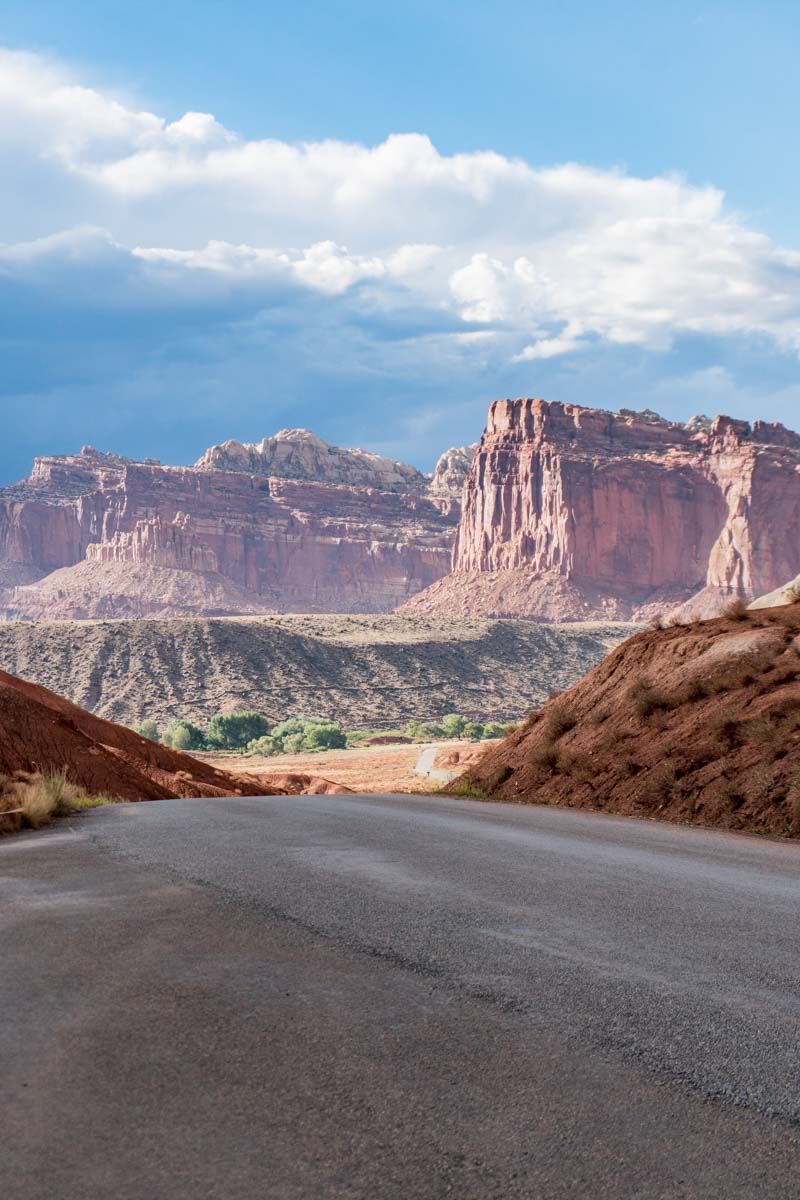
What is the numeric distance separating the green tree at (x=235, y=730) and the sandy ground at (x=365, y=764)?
7826 millimetres

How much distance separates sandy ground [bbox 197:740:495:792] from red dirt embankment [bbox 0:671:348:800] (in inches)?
314

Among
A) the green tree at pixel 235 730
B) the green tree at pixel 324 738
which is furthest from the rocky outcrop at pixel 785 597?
the green tree at pixel 235 730

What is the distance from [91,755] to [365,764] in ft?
109

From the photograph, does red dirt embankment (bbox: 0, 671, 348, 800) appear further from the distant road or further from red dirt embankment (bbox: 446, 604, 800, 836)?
the distant road

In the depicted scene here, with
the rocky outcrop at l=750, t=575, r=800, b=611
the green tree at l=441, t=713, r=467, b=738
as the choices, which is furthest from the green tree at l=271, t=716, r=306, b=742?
the rocky outcrop at l=750, t=575, r=800, b=611

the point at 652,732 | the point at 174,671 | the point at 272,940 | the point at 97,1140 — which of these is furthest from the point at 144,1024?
the point at 174,671

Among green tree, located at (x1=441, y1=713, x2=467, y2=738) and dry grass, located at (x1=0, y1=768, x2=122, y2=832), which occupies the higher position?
dry grass, located at (x1=0, y1=768, x2=122, y2=832)

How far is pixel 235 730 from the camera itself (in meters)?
83.4

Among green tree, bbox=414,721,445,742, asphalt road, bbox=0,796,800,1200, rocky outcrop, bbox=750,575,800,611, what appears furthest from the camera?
green tree, bbox=414,721,445,742

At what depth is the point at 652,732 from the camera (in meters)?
19.2

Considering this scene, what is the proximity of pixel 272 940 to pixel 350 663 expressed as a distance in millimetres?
101691

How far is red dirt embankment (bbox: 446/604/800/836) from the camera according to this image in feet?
51.2

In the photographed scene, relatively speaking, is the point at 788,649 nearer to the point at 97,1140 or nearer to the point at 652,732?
the point at 652,732

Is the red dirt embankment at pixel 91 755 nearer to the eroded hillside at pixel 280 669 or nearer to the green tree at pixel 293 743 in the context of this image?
the green tree at pixel 293 743
